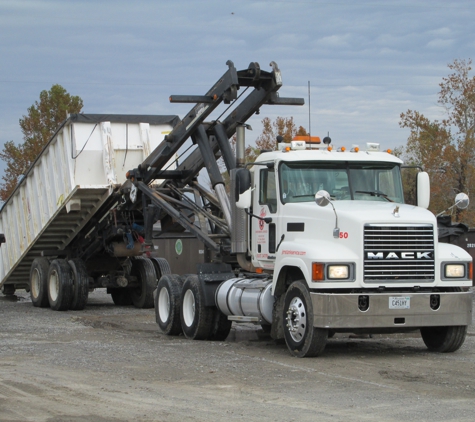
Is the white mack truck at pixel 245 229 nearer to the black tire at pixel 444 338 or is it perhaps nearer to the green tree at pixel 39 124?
the black tire at pixel 444 338

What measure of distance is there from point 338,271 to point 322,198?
0.90 m

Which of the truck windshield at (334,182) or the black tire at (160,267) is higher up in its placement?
the truck windshield at (334,182)

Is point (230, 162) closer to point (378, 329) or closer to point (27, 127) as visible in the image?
point (378, 329)

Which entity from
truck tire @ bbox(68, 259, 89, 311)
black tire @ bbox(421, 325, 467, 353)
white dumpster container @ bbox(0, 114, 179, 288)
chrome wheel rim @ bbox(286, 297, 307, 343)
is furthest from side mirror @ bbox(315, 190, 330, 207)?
truck tire @ bbox(68, 259, 89, 311)

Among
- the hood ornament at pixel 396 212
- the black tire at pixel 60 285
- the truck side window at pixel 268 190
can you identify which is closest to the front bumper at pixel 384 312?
the hood ornament at pixel 396 212

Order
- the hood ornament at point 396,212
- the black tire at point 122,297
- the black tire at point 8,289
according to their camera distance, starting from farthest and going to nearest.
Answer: the black tire at point 8,289 → the black tire at point 122,297 → the hood ornament at point 396,212

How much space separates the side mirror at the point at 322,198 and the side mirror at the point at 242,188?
145 cm

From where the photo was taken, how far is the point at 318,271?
10562mm

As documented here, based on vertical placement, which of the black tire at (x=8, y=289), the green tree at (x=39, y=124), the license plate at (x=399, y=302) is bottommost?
the black tire at (x=8, y=289)

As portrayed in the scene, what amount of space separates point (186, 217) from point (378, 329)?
4.80 meters

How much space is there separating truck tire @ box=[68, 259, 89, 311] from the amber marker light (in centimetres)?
921

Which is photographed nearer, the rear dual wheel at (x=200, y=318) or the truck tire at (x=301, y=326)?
the truck tire at (x=301, y=326)

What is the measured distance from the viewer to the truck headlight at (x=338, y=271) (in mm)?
10555

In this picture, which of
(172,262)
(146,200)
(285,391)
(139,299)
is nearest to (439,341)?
(285,391)
